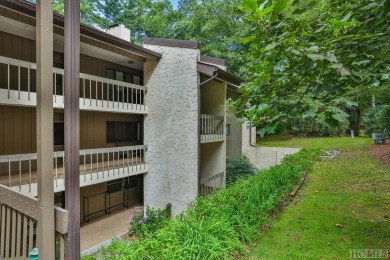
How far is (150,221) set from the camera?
31.7 ft

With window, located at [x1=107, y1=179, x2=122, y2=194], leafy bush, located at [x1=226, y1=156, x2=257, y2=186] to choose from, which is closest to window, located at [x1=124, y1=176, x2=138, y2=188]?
window, located at [x1=107, y1=179, x2=122, y2=194]

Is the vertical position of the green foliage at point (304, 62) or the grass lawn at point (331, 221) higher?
the green foliage at point (304, 62)

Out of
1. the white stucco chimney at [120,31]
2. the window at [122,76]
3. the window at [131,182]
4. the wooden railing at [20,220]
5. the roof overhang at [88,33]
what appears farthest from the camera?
the window at [131,182]

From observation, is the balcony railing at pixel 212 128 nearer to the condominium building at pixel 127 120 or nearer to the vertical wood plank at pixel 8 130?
the condominium building at pixel 127 120

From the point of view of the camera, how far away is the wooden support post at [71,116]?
2.29m

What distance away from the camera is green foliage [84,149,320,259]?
3.98 m

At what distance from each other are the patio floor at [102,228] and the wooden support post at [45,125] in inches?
259

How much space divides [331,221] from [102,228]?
7920mm

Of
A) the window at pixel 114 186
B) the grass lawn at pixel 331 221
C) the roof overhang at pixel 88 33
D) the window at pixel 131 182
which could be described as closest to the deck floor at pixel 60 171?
the window at pixel 114 186

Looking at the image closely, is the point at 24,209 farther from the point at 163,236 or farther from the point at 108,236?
the point at 108,236

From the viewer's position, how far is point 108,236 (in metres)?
9.02

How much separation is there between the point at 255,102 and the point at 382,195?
647 centimetres

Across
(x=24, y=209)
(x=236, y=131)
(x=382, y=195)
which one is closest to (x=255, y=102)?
(x=24, y=209)

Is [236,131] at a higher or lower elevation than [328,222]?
higher
